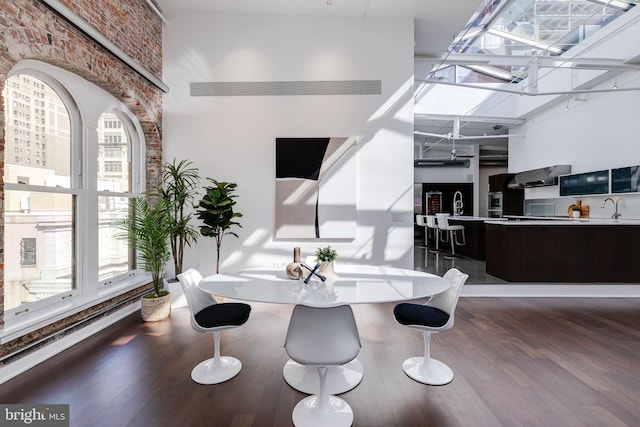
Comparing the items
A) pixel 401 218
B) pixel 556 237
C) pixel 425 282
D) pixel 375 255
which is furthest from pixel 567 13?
pixel 425 282

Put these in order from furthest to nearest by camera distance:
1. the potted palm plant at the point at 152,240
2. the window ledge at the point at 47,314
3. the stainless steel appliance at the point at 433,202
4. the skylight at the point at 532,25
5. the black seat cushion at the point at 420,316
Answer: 1. the stainless steel appliance at the point at 433,202
2. the skylight at the point at 532,25
3. the potted palm plant at the point at 152,240
4. the window ledge at the point at 47,314
5. the black seat cushion at the point at 420,316

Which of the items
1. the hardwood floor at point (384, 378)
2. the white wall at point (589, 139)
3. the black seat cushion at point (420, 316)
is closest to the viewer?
the hardwood floor at point (384, 378)

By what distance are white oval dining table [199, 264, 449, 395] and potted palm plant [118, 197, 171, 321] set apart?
1.55m

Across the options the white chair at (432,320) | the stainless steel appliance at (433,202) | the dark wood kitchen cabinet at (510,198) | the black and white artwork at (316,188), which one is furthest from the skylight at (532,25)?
the stainless steel appliance at (433,202)

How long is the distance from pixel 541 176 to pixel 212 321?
8.55 metres

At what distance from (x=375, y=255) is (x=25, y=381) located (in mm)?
4091

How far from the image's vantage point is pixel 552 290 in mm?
4777

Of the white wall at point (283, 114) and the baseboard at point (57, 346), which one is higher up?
the white wall at point (283, 114)

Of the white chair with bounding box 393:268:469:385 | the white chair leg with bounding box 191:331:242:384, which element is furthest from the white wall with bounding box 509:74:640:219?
the white chair leg with bounding box 191:331:242:384

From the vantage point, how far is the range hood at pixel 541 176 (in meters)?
7.23

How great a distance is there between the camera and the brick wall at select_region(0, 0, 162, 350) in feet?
8.20

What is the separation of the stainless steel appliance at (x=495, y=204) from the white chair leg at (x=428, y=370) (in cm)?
880

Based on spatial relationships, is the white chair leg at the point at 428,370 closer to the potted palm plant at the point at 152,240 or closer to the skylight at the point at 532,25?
the potted palm plant at the point at 152,240

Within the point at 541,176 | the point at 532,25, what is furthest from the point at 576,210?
the point at 532,25
